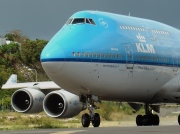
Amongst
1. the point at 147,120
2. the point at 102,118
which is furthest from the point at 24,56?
the point at 147,120

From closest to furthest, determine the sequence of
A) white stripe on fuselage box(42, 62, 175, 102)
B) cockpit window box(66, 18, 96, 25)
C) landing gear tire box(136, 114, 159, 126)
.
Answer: white stripe on fuselage box(42, 62, 175, 102)
cockpit window box(66, 18, 96, 25)
landing gear tire box(136, 114, 159, 126)

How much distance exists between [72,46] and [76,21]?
7.10 feet

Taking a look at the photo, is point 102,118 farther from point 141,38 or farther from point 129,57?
point 129,57

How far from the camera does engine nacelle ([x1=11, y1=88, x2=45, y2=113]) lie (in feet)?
95.7

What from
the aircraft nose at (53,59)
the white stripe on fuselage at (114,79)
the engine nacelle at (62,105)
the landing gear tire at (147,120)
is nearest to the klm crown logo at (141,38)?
the white stripe on fuselage at (114,79)

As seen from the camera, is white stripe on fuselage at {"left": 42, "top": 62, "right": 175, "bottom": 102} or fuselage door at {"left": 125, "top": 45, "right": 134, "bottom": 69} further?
fuselage door at {"left": 125, "top": 45, "right": 134, "bottom": 69}

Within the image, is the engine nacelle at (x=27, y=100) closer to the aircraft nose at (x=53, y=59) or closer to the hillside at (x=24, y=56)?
the aircraft nose at (x=53, y=59)

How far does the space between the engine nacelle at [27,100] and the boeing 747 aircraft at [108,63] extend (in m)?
1.14

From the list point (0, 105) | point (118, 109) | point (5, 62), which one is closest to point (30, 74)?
point (5, 62)

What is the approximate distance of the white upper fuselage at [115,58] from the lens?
977 inches

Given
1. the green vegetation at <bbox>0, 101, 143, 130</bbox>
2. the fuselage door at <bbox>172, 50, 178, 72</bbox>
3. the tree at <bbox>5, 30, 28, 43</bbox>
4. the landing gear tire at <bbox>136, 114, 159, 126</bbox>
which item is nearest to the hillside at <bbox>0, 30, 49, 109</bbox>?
the tree at <bbox>5, 30, 28, 43</bbox>

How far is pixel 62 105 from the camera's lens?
91.9 feet

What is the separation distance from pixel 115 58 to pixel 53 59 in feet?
10.0

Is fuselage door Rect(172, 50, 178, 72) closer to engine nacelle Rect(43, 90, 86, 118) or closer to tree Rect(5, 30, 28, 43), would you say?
engine nacelle Rect(43, 90, 86, 118)
